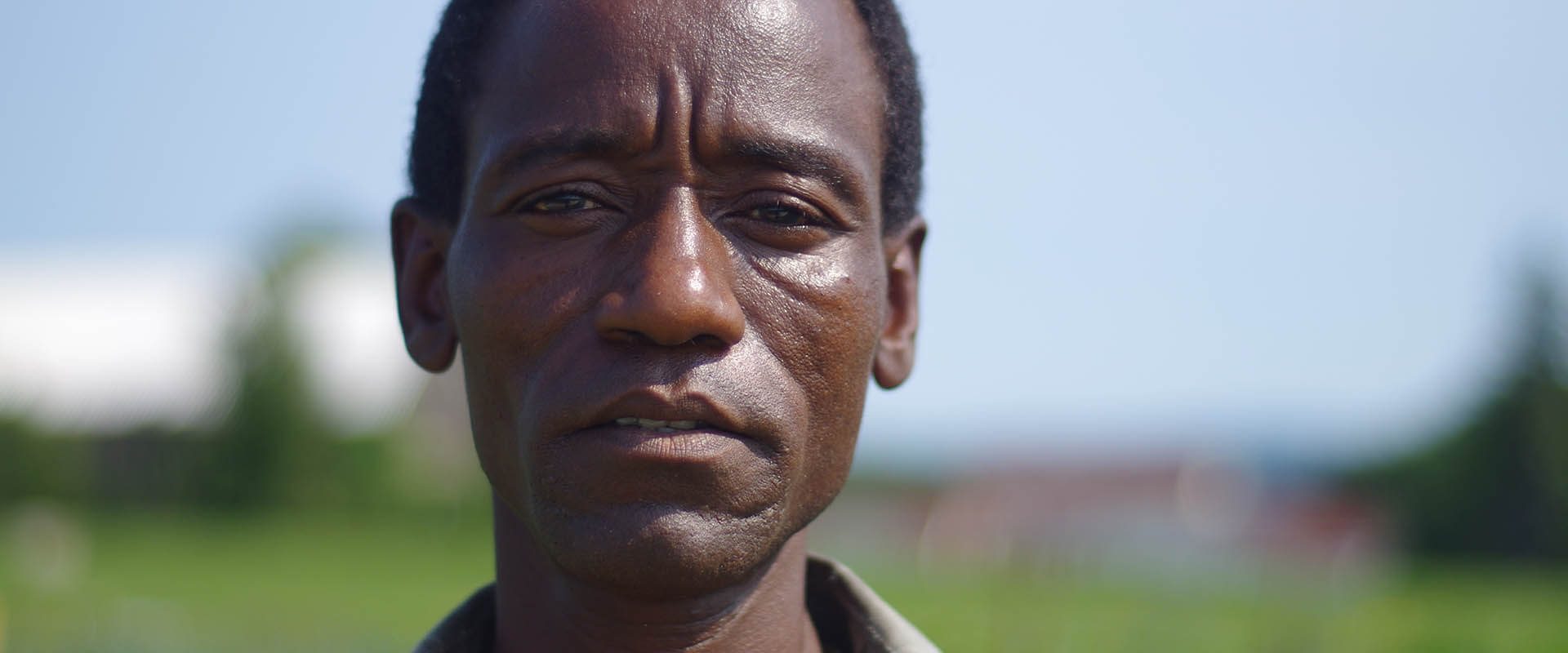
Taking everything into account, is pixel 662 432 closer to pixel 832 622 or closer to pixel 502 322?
pixel 502 322

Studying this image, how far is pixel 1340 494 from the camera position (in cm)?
6256

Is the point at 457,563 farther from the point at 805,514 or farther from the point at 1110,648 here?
the point at 805,514

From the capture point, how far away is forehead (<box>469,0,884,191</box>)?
246cm

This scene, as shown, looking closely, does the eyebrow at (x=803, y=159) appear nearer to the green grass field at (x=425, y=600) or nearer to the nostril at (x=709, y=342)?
the nostril at (x=709, y=342)

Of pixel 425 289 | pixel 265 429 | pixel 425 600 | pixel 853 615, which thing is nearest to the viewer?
pixel 425 289

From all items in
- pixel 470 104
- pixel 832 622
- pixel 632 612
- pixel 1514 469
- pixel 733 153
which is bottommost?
pixel 1514 469

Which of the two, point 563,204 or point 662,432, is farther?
point 563,204

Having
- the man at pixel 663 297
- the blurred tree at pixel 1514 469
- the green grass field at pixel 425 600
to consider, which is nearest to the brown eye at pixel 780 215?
the man at pixel 663 297

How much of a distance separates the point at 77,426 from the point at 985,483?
3874 cm

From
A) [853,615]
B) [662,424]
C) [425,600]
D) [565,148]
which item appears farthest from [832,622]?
[425,600]

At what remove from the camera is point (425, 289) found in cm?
286

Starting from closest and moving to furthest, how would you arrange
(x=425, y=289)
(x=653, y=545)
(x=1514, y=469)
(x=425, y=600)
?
(x=653, y=545), (x=425, y=289), (x=425, y=600), (x=1514, y=469)

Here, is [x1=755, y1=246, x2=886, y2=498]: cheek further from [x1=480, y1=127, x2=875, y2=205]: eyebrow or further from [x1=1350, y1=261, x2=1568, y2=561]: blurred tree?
[x1=1350, y1=261, x2=1568, y2=561]: blurred tree

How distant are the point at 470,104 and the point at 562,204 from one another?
1.22 ft
